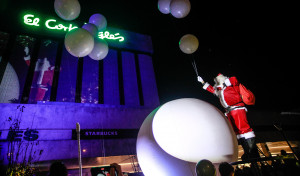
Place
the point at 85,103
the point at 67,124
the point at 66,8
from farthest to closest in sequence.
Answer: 1. the point at 85,103
2. the point at 67,124
3. the point at 66,8

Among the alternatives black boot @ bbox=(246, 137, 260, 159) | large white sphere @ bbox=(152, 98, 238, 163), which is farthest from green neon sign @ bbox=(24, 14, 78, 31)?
black boot @ bbox=(246, 137, 260, 159)

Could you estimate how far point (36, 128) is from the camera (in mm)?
4867

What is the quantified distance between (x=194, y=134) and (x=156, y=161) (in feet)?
1.54

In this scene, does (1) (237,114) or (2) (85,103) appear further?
(2) (85,103)

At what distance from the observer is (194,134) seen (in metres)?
1.70

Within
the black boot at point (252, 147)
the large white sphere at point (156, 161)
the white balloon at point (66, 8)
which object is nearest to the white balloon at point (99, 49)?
the white balloon at point (66, 8)

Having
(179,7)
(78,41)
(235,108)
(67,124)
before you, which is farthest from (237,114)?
(67,124)

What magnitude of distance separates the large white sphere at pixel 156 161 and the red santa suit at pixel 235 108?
1238 mm

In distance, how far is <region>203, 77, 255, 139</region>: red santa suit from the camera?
2516 millimetres

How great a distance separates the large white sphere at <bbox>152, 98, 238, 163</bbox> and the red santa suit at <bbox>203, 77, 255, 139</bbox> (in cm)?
73

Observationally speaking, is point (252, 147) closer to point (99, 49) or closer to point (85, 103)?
point (99, 49)

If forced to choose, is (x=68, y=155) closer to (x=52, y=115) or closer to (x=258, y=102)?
(x=52, y=115)

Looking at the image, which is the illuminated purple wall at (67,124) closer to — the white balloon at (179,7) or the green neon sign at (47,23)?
the green neon sign at (47,23)

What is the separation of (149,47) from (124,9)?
70.9 inches
